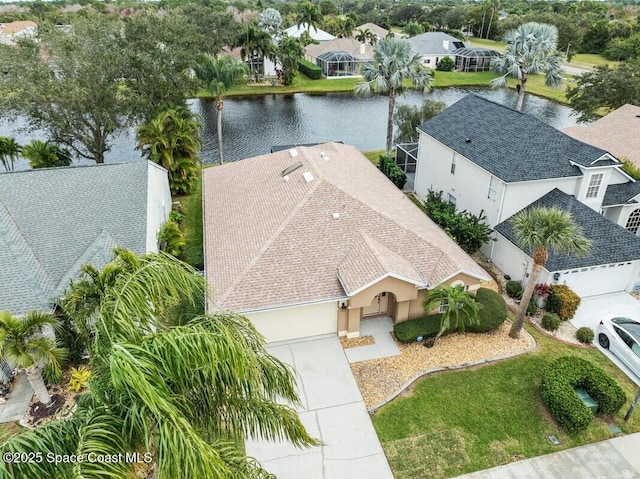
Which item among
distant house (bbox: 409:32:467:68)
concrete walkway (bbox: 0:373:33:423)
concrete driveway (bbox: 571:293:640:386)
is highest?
distant house (bbox: 409:32:467:68)

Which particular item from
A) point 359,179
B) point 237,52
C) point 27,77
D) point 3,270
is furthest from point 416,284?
point 237,52

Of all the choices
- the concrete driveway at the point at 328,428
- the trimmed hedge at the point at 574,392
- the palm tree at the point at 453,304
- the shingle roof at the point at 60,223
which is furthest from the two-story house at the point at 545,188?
the shingle roof at the point at 60,223

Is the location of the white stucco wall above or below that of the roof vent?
below

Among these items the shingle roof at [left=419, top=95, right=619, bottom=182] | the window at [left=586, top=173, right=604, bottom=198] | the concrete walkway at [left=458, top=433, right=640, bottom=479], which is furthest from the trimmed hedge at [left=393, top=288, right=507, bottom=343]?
the window at [left=586, top=173, right=604, bottom=198]

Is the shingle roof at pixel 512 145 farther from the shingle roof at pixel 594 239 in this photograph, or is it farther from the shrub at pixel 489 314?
the shrub at pixel 489 314

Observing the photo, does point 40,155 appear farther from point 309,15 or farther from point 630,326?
point 309,15

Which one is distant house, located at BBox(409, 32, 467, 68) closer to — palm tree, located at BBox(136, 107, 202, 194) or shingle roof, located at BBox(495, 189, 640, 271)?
palm tree, located at BBox(136, 107, 202, 194)
